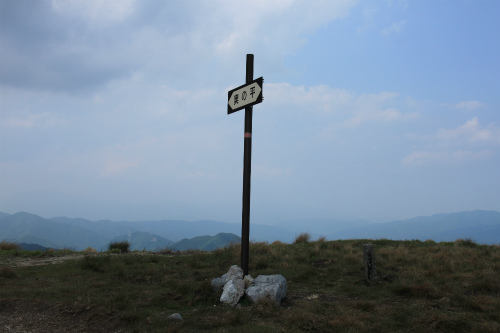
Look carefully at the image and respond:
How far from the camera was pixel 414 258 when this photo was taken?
36.1 ft

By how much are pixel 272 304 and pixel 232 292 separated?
940 millimetres

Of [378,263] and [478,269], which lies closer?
[478,269]

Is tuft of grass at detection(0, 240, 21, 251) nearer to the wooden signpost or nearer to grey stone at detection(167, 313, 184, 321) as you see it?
the wooden signpost

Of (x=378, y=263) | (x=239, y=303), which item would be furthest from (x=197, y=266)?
(x=378, y=263)

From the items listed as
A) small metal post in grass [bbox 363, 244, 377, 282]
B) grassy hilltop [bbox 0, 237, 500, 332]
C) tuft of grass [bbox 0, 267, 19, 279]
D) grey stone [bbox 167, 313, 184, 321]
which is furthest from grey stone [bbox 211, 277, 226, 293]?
tuft of grass [bbox 0, 267, 19, 279]

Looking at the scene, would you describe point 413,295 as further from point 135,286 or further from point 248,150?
point 135,286

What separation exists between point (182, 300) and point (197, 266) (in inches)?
159

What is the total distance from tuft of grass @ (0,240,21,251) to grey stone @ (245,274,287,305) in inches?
584

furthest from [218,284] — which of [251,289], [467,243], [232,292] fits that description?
[467,243]

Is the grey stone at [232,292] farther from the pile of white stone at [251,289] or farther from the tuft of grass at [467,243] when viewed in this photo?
the tuft of grass at [467,243]

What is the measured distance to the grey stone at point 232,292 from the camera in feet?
22.0

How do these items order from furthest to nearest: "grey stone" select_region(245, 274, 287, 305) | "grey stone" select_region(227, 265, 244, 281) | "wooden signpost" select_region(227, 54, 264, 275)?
"wooden signpost" select_region(227, 54, 264, 275) < "grey stone" select_region(227, 265, 244, 281) < "grey stone" select_region(245, 274, 287, 305)

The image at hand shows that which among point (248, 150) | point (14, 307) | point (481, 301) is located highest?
point (248, 150)

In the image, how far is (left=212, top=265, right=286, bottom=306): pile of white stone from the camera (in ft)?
21.7
